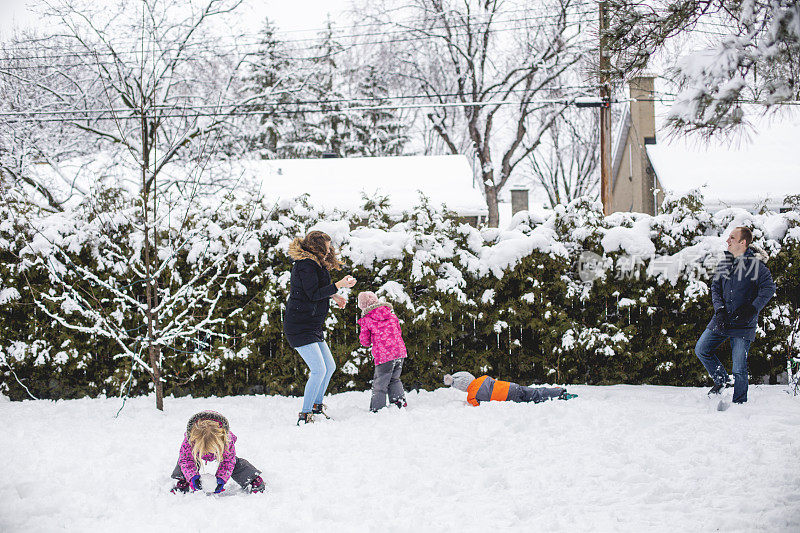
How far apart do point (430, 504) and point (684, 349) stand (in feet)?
14.1

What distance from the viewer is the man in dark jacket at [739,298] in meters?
5.59

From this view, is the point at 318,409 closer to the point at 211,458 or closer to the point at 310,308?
the point at 310,308

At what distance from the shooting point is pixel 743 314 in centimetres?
565

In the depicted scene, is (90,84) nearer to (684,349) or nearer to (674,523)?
(684,349)

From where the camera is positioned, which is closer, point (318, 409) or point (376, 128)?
point (318, 409)

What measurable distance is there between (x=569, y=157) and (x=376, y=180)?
1621 centimetres

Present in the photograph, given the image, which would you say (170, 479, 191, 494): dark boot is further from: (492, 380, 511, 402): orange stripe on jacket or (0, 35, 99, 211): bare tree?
(0, 35, 99, 211): bare tree

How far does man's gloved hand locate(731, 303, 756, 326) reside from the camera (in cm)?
562

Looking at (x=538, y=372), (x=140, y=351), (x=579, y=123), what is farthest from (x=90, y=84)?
(x=579, y=123)

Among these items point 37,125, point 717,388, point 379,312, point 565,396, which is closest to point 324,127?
point 37,125

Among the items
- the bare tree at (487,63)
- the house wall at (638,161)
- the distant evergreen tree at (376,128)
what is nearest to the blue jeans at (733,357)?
the house wall at (638,161)

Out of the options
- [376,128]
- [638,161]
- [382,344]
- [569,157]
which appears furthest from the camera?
[376,128]

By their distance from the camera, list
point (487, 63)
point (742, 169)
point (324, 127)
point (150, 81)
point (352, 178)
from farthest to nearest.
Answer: point (324, 127) → point (487, 63) → point (352, 178) → point (742, 169) → point (150, 81)

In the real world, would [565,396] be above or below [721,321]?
below
